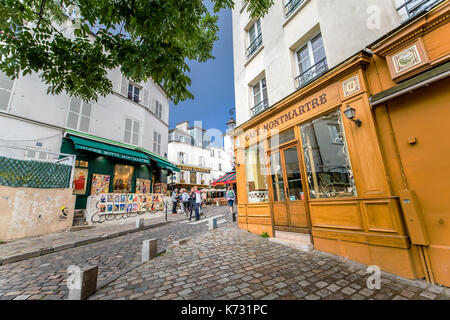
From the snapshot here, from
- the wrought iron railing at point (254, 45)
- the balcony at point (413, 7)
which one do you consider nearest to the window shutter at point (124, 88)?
the wrought iron railing at point (254, 45)

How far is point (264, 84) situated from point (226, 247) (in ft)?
19.7

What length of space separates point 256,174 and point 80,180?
391 inches

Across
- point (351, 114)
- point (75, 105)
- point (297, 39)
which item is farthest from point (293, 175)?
point (75, 105)

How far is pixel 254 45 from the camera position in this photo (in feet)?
24.9

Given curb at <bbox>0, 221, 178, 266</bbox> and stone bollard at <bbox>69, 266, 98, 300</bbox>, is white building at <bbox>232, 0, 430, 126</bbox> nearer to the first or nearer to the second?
stone bollard at <bbox>69, 266, 98, 300</bbox>

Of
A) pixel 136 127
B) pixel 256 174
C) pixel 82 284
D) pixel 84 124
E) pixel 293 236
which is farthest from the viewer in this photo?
pixel 136 127

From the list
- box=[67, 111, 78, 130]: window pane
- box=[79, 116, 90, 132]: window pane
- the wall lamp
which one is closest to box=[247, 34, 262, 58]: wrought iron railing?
the wall lamp

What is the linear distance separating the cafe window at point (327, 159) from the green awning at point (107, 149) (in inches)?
408

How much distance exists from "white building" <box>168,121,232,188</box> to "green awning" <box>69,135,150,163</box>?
13008 mm

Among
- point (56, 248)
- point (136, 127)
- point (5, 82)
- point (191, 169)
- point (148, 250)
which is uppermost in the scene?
point (5, 82)

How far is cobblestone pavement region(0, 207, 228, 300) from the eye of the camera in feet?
9.21

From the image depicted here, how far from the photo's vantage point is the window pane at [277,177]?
5.76 meters

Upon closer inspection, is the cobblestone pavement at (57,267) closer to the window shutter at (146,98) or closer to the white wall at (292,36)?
the white wall at (292,36)

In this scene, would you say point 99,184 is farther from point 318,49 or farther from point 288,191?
point 318,49
